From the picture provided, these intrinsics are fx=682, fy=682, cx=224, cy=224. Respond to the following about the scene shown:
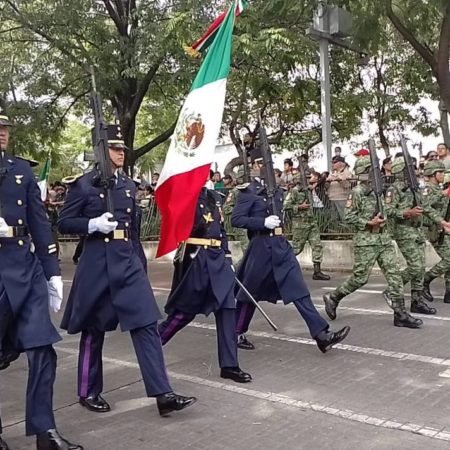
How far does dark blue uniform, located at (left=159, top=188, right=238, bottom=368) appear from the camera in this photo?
17.0ft

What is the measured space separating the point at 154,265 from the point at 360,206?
7.86 meters

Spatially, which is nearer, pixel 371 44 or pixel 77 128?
pixel 371 44

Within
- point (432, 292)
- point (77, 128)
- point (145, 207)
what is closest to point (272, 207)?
point (432, 292)

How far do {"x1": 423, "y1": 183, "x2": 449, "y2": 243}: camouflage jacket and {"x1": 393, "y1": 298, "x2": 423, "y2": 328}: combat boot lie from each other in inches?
54.1

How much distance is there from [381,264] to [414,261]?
32.8 inches

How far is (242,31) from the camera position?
12.0 metres

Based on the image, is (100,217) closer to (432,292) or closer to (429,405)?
(429,405)

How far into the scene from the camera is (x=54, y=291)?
13.4 ft

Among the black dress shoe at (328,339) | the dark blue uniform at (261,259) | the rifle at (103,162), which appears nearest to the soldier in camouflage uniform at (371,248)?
the dark blue uniform at (261,259)

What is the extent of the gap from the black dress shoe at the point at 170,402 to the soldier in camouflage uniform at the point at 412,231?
400 cm

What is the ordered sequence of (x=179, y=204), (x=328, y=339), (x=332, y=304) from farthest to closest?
(x=332, y=304)
(x=328, y=339)
(x=179, y=204)

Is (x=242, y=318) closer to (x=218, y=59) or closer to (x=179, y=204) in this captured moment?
(x=179, y=204)

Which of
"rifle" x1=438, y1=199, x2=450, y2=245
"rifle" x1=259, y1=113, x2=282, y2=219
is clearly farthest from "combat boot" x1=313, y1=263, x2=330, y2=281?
"rifle" x1=259, y1=113, x2=282, y2=219

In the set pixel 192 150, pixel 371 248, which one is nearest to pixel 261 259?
pixel 192 150
